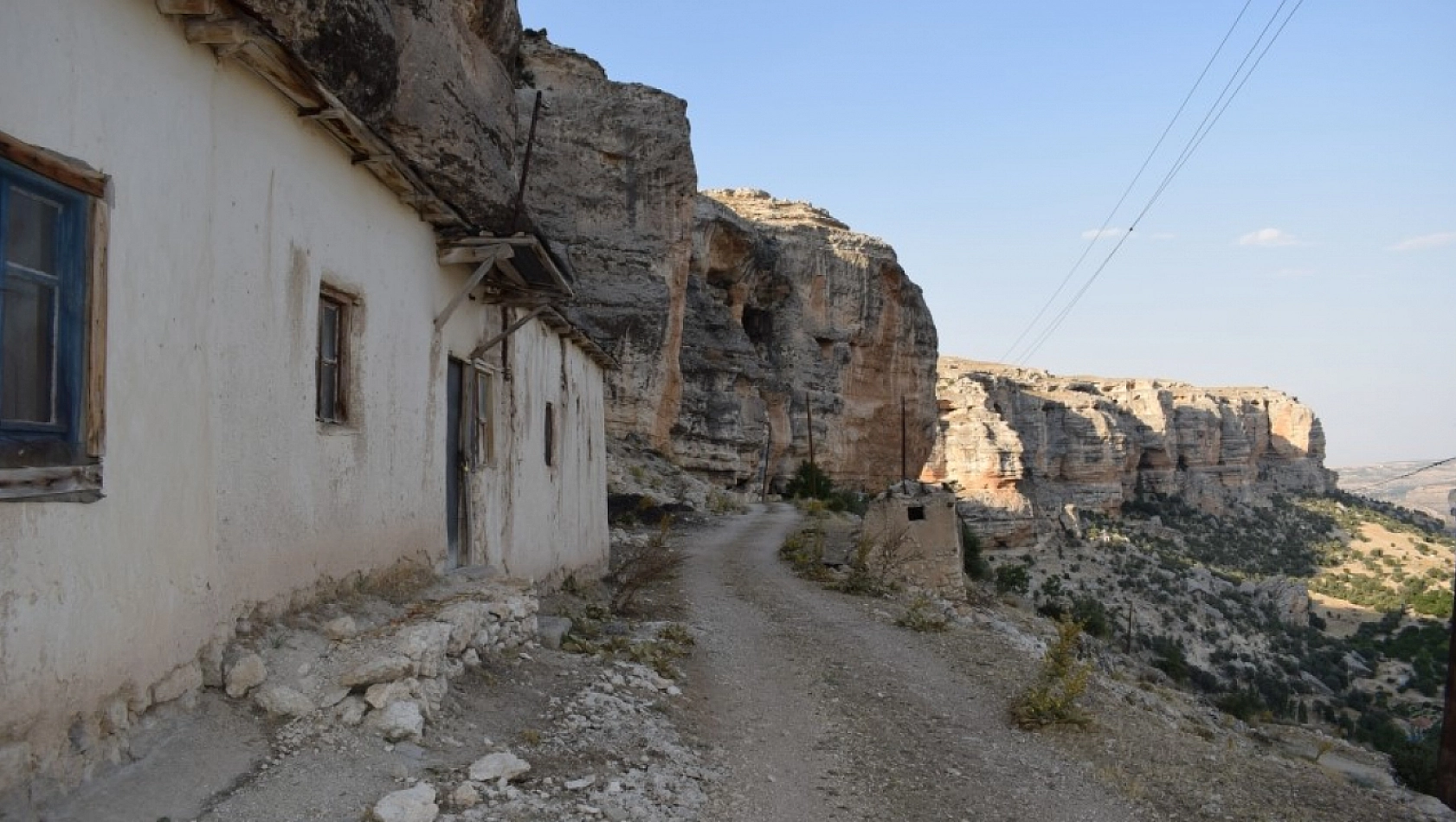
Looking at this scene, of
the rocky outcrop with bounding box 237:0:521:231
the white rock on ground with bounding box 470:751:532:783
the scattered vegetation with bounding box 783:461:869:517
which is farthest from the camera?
the scattered vegetation with bounding box 783:461:869:517

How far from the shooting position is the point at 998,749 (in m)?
7.09

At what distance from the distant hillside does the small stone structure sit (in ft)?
257

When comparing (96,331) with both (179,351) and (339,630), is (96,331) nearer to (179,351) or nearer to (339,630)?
(179,351)

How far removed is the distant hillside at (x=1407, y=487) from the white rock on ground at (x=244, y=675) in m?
92.2

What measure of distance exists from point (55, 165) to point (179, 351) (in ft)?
3.38

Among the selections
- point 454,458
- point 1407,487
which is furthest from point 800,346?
point 1407,487

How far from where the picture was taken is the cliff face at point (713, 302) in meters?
29.6

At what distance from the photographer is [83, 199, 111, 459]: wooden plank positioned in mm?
3666

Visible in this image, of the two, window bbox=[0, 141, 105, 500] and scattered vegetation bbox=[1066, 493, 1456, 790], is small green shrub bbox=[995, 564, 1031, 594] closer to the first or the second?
scattered vegetation bbox=[1066, 493, 1456, 790]

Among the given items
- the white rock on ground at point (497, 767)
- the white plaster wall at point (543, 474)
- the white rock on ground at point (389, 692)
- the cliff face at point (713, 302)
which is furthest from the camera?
the cliff face at point (713, 302)

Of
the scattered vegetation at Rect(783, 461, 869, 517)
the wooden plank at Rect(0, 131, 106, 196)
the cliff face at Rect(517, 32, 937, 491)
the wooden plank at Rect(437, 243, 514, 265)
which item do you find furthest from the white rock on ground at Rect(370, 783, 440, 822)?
the scattered vegetation at Rect(783, 461, 869, 517)

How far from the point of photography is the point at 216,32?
4348mm

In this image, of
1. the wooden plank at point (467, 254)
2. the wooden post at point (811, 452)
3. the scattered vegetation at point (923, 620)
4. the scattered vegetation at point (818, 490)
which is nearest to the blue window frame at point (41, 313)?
the wooden plank at point (467, 254)

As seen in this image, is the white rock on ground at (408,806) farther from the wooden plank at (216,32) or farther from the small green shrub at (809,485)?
the small green shrub at (809,485)
